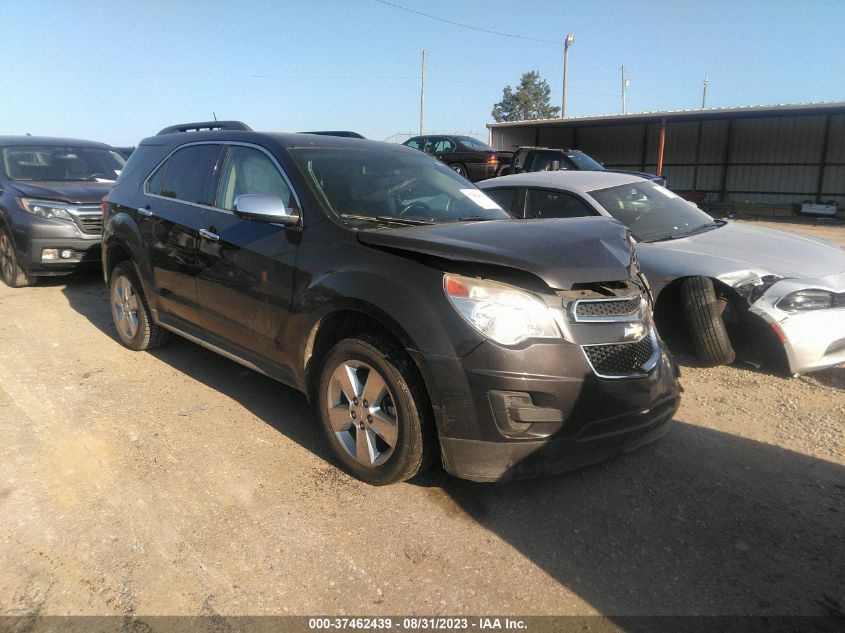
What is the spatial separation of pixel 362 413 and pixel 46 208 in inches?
251

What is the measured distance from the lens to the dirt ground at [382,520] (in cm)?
244

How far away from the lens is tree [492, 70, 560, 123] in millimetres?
76625

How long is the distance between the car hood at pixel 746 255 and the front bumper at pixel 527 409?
238cm

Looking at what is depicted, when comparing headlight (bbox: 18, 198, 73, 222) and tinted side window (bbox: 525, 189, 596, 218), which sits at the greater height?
tinted side window (bbox: 525, 189, 596, 218)

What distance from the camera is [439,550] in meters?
2.72

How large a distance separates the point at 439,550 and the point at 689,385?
2.72m

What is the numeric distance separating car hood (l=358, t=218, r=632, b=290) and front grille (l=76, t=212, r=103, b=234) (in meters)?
5.77

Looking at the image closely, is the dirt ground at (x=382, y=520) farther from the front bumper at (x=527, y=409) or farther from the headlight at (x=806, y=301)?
the headlight at (x=806, y=301)

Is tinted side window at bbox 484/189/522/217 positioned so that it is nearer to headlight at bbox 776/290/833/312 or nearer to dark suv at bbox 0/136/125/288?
headlight at bbox 776/290/833/312

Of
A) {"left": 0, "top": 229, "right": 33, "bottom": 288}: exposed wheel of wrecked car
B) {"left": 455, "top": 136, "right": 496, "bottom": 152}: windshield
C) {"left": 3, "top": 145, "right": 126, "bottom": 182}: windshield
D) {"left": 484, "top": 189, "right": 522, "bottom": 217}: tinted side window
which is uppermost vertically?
{"left": 455, "top": 136, "right": 496, "bottom": 152}: windshield

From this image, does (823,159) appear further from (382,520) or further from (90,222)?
(382,520)

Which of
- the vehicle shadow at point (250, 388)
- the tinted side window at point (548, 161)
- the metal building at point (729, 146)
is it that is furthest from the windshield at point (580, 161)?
the vehicle shadow at point (250, 388)

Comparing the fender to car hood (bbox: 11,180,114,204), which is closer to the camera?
the fender

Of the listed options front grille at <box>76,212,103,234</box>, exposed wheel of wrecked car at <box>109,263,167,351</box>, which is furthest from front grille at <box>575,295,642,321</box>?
front grille at <box>76,212,103,234</box>
